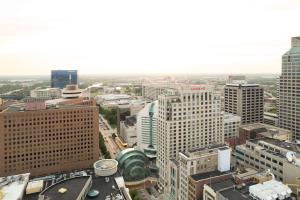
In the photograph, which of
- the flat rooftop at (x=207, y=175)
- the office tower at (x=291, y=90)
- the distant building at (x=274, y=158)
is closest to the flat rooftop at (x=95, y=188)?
the flat rooftop at (x=207, y=175)

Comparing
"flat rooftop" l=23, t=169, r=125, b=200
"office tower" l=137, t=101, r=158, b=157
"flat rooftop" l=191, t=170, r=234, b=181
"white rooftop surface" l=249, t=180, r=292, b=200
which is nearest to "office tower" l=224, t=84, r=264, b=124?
"office tower" l=137, t=101, r=158, b=157

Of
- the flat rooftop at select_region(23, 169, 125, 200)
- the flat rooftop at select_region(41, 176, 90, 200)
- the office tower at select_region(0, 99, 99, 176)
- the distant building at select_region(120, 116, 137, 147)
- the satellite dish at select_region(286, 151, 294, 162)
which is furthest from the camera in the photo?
the distant building at select_region(120, 116, 137, 147)

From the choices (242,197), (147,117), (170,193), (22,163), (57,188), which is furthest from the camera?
(147,117)

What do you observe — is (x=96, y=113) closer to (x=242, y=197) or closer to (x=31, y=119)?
(x=31, y=119)

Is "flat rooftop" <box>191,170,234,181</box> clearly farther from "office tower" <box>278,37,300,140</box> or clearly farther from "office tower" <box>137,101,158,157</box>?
"office tower" <box>278,37,300,140</box>

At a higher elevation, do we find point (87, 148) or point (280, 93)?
point (280, 93)

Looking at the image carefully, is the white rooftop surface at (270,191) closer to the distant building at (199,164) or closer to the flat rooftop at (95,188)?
the distant building at (199,164)

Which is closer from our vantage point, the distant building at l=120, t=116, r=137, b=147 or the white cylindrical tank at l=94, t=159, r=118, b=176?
the white cylindrical tank at l=94, t=159, r=118, b=176

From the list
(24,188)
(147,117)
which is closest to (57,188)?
(24,188)
